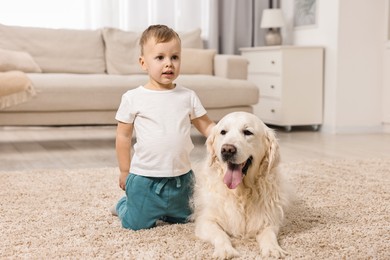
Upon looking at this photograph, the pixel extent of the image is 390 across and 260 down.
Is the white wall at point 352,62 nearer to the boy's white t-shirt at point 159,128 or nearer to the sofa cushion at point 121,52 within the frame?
the sofa cushion at point 121,52

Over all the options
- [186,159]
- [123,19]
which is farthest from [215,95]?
[186,159]

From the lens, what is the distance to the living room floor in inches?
130

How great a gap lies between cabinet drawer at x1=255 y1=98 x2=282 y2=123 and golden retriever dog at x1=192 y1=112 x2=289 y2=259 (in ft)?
10.8

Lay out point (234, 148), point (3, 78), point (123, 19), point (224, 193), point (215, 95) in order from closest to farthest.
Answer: point (234, 148) → point (224, 193) → point (3, 78) → point (215, 95) → point (123, 19)

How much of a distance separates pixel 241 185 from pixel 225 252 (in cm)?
26

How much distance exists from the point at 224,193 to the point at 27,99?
7.36ft

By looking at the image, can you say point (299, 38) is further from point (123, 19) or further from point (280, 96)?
point (123, 19)

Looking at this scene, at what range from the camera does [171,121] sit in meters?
1.80

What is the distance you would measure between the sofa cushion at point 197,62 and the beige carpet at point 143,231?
2051mm

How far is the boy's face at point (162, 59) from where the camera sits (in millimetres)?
1768

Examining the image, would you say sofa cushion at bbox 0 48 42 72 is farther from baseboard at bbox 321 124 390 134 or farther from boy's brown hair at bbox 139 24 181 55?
baseboard at bbox 321 124 390 134

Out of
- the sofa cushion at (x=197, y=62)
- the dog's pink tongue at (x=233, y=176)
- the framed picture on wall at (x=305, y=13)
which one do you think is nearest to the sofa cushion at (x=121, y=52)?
the sofa cushion at (x=197, y=62)

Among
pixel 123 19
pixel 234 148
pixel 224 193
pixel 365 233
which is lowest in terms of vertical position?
pixel 365 233

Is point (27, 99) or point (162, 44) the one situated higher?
point (162, 44)
